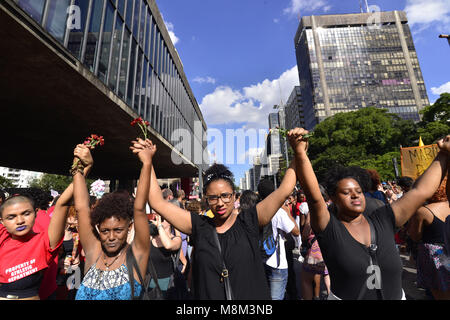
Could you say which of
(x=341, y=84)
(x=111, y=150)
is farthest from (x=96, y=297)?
(x=341, y=84)

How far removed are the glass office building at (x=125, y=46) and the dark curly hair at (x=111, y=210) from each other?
6446 millimetres

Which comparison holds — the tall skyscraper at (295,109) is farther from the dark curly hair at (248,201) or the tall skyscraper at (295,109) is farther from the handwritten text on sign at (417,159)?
the dark curly hair at (248,201)

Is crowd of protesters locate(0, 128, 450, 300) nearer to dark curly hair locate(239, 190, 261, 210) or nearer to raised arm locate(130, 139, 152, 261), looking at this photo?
raised arm locate(130, 139, 152, 261)

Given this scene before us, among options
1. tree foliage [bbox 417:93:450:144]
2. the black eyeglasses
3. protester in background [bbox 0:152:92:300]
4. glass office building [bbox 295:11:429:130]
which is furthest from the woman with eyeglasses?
glass office building [bbox 295:11:429:130]

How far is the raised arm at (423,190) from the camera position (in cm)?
188

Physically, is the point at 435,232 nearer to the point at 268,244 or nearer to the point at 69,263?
the point at 268,244

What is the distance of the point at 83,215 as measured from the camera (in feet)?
6.97

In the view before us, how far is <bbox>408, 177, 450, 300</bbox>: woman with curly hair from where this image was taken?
2449mm

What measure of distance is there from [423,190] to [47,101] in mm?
11695

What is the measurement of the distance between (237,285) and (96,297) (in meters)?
1.17

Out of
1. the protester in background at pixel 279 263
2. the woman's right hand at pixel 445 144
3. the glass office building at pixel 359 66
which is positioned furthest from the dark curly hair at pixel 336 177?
the glass office building at pixel 359 66

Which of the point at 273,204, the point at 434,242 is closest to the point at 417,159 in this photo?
the point at 434,242

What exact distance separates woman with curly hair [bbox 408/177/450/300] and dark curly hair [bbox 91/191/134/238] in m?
3.26
